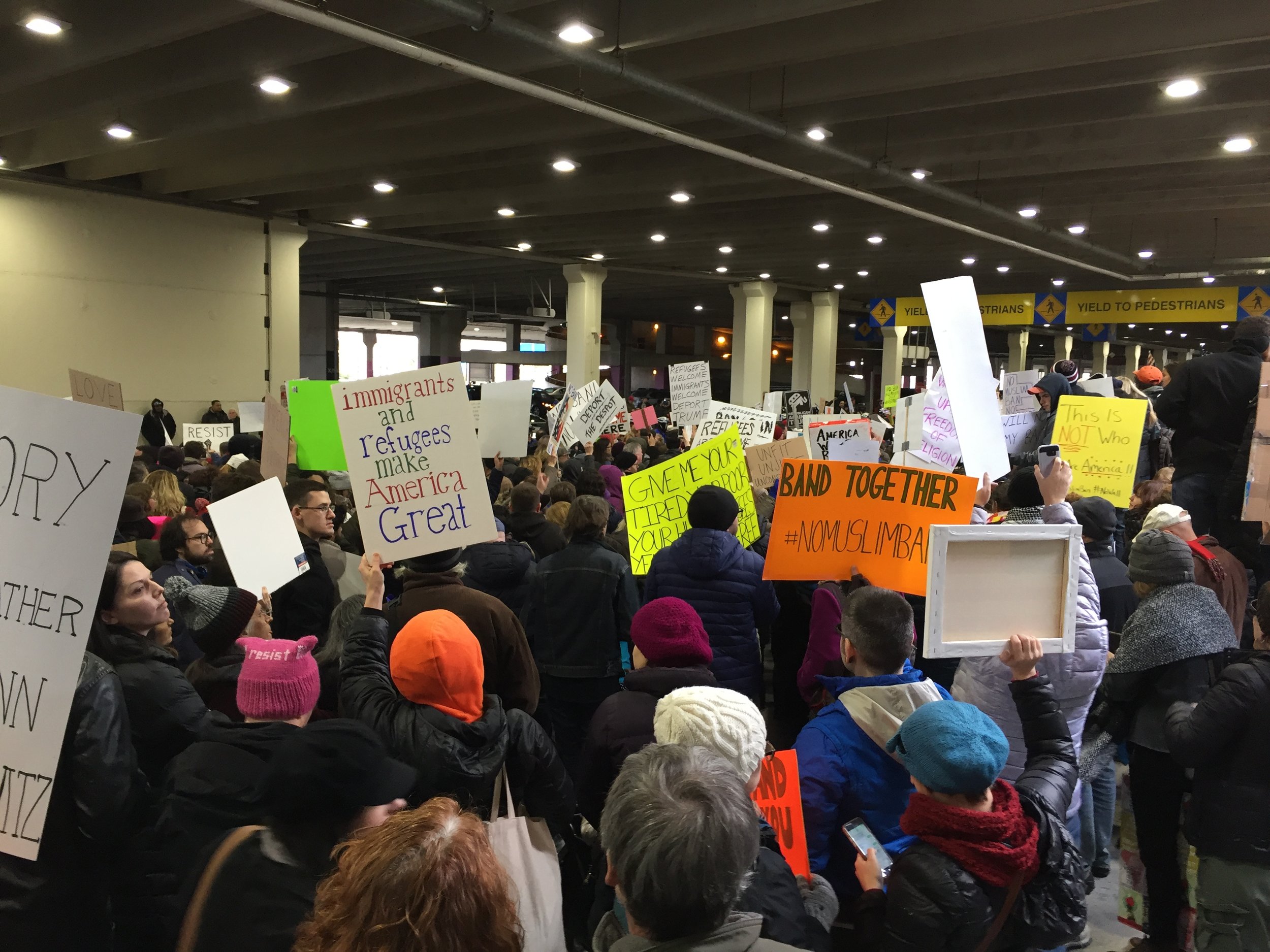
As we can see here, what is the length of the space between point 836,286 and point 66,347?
772 inches

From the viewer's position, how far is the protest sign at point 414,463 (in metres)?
3.64

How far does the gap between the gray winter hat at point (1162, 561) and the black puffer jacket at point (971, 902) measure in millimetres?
1530

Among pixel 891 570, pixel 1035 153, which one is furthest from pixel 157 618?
pixel 1035 153

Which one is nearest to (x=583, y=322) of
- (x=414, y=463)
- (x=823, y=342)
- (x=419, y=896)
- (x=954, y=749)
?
(x=823, y=342)

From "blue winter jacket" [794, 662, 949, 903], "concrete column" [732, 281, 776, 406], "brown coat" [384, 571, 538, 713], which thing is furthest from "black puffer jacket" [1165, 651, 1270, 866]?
"concrete column" [732, 281, 776, 406]

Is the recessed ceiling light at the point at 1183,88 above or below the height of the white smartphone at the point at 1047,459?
above

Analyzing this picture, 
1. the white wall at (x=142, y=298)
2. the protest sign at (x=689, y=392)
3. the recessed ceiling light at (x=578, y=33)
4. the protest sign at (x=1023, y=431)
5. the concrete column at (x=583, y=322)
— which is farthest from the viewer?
the concrete column at (x=583, y=322)

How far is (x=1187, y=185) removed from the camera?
39.8 ft

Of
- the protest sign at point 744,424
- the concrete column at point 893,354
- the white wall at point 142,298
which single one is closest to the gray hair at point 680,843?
the protest sign at point 744,424

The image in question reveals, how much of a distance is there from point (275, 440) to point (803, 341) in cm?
2413

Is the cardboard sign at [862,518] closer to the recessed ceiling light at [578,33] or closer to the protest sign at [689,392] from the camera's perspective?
the recessed ceiling light at [578,33]

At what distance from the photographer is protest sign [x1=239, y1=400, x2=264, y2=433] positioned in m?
15.1

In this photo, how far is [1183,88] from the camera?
8031 millimetres

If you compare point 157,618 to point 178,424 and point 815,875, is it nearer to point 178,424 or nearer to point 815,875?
point 815,875
